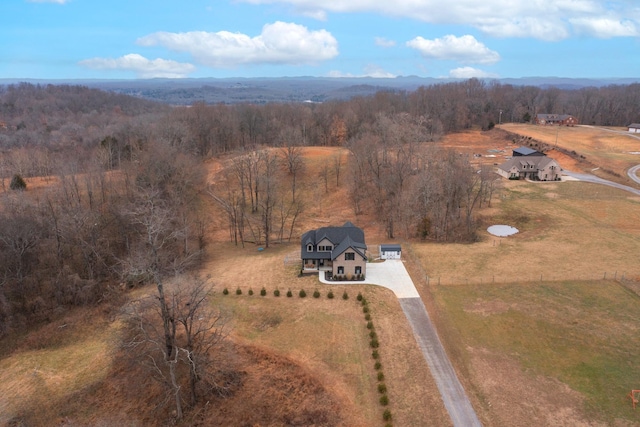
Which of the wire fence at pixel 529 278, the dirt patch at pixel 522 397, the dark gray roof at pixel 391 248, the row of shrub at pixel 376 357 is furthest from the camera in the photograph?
the dark gray roof at pixel 391 248

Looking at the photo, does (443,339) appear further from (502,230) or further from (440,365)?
(502,230)

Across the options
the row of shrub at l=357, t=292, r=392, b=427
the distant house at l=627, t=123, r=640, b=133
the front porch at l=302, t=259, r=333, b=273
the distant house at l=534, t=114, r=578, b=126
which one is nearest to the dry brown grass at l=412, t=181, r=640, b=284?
the row of shrub at l=357, t=292, r=392, b=427

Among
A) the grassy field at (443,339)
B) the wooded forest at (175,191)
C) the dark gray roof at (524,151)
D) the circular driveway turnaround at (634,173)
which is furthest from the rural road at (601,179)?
the wooded forest at (175,191)

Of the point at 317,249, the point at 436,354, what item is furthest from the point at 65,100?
the point at 436,354

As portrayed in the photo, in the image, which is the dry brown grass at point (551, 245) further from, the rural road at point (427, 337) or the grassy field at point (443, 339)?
the rural road at point (427, 337)

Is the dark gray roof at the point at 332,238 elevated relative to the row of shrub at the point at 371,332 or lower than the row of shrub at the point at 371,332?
Result: elevated

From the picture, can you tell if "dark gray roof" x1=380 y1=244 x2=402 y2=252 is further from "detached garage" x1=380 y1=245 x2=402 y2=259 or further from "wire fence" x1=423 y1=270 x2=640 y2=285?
"wire fence" x1=423 y1=270 x2=640 y2=285
